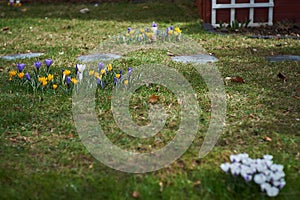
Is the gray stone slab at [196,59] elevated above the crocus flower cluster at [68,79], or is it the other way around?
the crocus flower cluster at [68,79]

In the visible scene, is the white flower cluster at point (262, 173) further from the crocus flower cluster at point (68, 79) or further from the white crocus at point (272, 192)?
the crocus flower cluster at point (68, 79)

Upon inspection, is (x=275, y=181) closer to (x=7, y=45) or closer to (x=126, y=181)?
(x=126, y=181)

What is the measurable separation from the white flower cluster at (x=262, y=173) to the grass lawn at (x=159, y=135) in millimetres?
59

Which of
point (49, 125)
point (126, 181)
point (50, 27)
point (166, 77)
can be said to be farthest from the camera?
point (50, 27)

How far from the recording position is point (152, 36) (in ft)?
19.7

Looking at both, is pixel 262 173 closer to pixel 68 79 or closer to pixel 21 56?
pixel 68 79

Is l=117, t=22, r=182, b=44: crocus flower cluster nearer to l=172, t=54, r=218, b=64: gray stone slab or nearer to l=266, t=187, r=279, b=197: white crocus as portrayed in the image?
l=172, t=54, r=218, b=64: gray stone slab

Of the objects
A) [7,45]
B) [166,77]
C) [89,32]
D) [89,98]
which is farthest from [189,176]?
[89,32]

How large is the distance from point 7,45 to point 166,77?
2.68 meters

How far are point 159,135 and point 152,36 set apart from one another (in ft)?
9.78

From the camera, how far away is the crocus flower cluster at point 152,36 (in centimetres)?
603

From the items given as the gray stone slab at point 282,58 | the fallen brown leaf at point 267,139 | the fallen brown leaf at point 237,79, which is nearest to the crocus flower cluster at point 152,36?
the gray stone slab at point 282,58

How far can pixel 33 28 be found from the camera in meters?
7.54

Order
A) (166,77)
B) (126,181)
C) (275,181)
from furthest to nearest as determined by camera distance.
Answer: (166,77) < (126,181) < (275,181)
